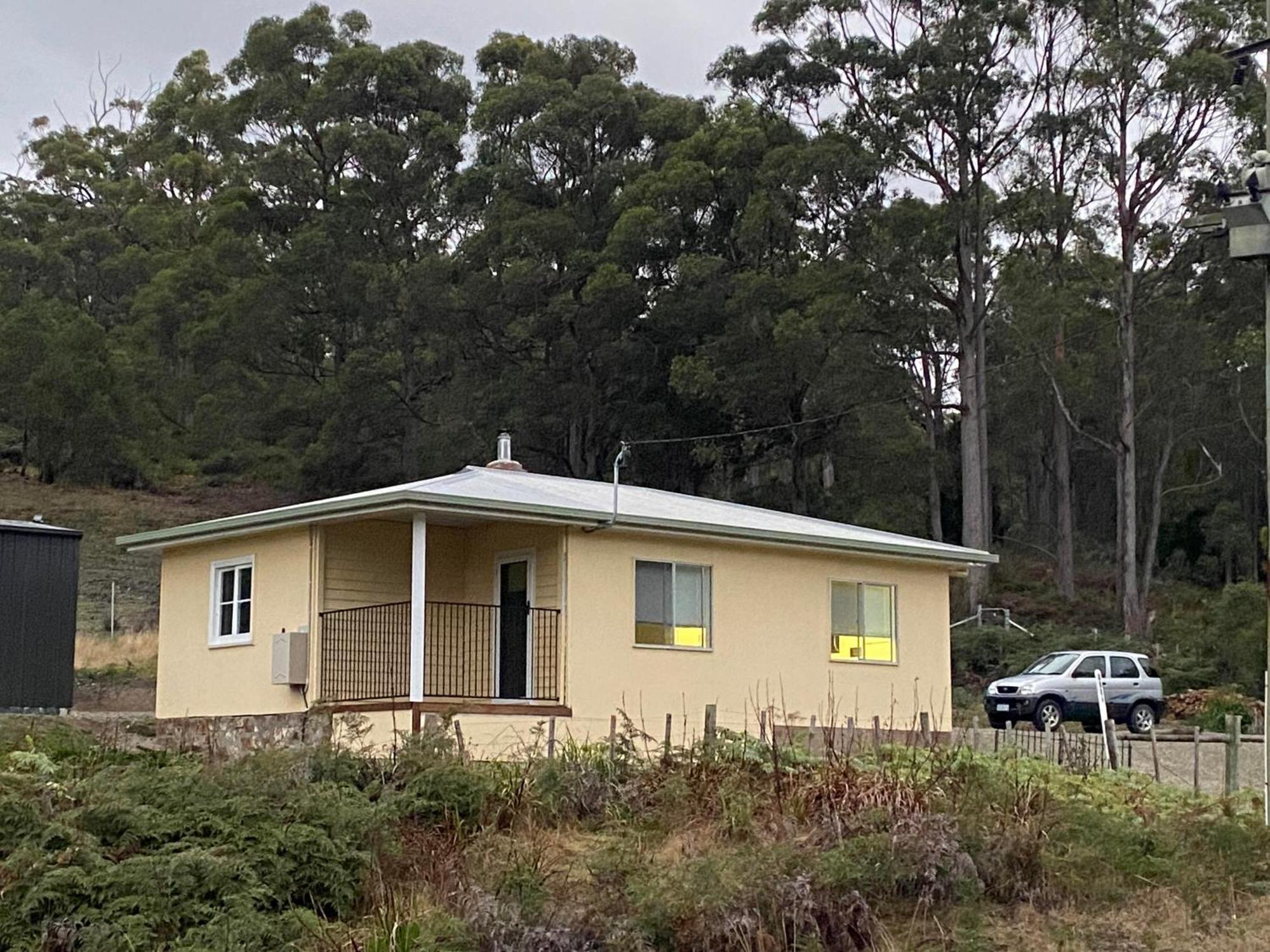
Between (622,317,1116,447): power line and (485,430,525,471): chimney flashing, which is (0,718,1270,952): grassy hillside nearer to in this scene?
(485,430,525,471): chimney flashing

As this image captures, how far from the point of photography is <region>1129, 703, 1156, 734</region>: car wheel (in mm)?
30000

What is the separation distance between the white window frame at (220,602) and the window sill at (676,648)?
484 centimetres

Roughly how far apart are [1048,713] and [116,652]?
63.3 feet

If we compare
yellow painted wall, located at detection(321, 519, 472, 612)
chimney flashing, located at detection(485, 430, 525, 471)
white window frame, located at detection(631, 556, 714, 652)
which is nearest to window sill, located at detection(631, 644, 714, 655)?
white window frame, located at detection(631, 556, 714, 652)

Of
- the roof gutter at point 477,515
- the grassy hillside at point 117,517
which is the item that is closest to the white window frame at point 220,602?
the roof gutter at point 477,515

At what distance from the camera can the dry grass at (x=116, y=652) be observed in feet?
115

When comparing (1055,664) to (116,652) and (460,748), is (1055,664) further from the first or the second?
(116,652)

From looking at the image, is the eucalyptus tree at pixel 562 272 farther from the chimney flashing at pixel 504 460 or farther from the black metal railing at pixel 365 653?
the black metal railing at pixel 365 653

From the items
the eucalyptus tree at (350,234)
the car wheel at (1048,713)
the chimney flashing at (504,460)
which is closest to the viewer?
the chimney flashing at (504,460)

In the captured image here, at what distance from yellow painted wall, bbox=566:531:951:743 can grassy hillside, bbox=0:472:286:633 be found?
909 inches

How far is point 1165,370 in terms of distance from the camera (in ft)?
167

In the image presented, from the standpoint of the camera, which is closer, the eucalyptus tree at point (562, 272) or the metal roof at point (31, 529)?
the metal roof at point (31, 529)

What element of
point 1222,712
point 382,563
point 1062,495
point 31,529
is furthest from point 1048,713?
point 1062,495

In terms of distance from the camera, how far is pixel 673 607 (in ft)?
69.9
